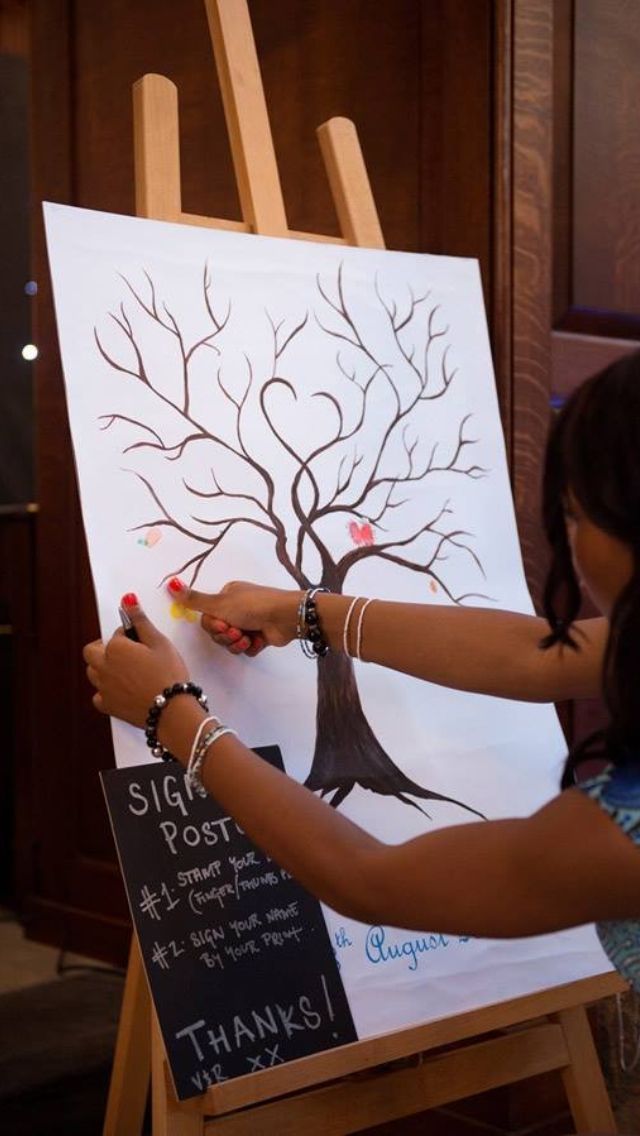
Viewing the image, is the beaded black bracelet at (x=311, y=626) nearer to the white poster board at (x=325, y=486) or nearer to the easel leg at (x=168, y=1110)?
the white poster board at (x=325, y=486)

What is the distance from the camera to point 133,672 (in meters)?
1.32

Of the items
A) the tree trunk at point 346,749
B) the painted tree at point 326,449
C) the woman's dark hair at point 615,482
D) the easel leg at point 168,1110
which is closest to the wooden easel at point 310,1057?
the easel leg at point 168,1110

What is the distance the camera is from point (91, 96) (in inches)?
112

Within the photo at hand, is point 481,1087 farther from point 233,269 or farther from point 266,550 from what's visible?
point 233,269

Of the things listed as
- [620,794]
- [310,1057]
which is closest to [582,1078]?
[310,1057]

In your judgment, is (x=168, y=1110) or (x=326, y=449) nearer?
(x=168, y=1110)

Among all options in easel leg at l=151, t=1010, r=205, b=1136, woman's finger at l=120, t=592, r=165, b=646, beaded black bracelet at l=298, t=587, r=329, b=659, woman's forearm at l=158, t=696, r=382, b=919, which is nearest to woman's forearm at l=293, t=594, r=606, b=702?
beaded black bracelet at l=298, t=587, r=329, b=659

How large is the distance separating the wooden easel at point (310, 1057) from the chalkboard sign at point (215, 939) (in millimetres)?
33

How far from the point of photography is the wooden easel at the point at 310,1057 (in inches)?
54.7

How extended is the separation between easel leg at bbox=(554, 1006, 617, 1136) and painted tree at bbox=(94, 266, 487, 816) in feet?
1.11

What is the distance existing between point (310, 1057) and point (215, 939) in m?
0.17

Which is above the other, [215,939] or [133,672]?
[133,672]

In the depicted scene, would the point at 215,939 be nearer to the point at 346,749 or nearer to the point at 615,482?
the point at 346,749

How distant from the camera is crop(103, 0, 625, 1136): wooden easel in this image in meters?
1.39
